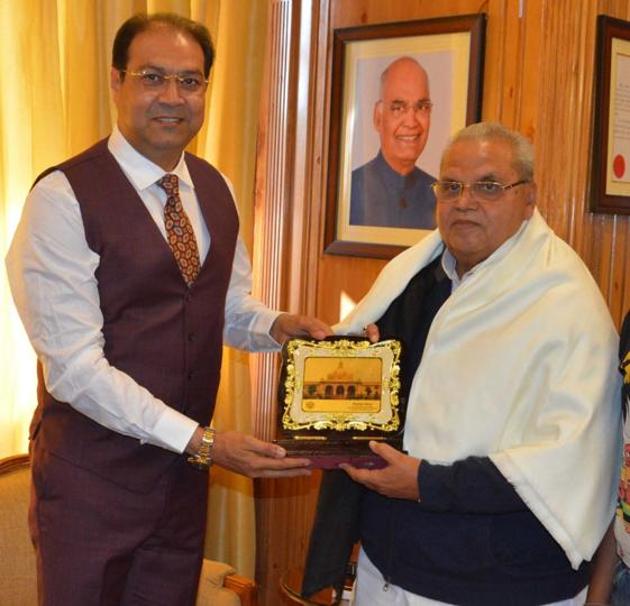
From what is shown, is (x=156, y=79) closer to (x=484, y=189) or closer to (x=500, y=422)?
(x=484, y=189)

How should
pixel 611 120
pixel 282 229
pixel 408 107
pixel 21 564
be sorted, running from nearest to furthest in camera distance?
pixel 21 564
pixel 611 120
pixel 408 107
pixel 282 229

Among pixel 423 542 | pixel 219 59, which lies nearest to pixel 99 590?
pixel 423 542

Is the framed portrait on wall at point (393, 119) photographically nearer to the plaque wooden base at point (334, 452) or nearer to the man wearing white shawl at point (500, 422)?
the man wearing white shawl at point (500, 422)

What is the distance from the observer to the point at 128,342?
2.22m

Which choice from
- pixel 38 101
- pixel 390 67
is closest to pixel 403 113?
pixel 390 67

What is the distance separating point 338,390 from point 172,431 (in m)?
0.37

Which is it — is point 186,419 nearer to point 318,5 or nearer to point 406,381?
point 406,381

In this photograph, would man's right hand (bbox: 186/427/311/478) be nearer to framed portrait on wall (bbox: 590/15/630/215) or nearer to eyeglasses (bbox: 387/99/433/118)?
framed portrait on wall (bbox: 590/15/630/215)

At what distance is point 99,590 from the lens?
7.31 feet

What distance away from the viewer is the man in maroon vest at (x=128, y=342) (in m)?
2.16

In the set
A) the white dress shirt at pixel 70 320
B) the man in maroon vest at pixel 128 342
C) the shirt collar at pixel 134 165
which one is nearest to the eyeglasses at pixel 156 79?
the man in maroon vest at pixel 128 342

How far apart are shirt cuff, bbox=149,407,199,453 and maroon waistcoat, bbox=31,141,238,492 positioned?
0.25 feet

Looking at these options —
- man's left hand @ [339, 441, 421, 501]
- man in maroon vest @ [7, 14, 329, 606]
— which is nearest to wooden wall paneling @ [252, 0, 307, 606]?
man in maroon vest @ [7, 14, 329, 606]

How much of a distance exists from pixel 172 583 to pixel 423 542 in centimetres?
60
